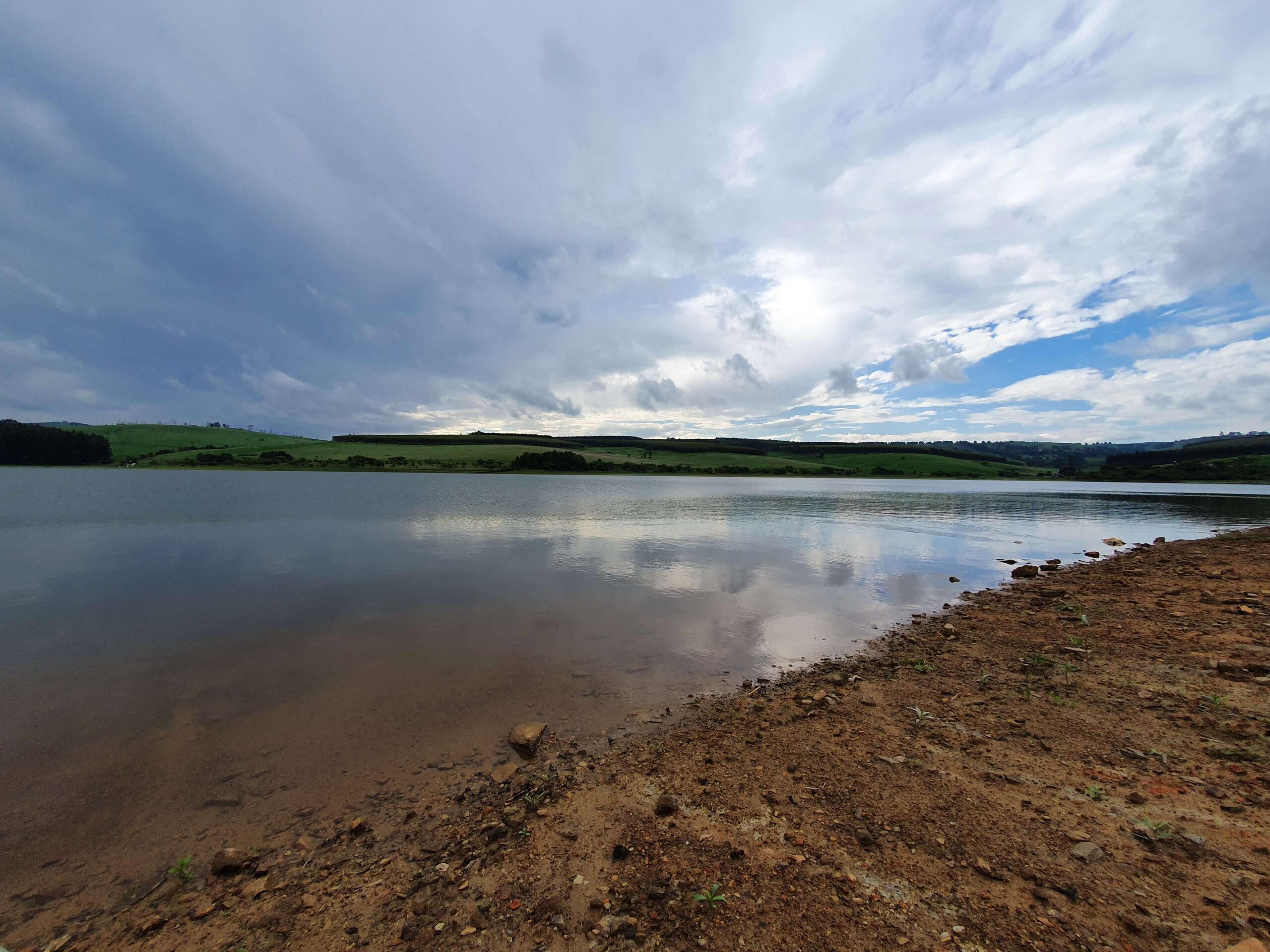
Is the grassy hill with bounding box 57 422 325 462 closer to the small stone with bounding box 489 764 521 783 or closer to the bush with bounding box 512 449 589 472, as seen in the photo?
the bush with bounding box 512 449 589 472

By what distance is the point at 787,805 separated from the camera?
4.78m

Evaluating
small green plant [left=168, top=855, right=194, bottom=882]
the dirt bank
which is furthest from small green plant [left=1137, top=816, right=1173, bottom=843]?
small green plant [left=168, top=855, right=194, bottom=882]

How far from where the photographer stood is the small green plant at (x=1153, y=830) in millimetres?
3889

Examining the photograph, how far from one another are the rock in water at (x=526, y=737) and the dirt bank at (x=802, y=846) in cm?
18

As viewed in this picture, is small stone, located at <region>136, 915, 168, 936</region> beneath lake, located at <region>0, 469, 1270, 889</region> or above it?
above

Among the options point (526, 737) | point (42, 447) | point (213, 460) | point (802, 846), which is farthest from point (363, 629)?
point (42, 447)

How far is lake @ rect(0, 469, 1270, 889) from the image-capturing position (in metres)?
6.22

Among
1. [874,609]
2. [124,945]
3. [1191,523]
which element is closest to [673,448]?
[1191,523]

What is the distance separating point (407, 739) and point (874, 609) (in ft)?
38.0

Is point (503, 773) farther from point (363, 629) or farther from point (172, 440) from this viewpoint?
point (172, 440)

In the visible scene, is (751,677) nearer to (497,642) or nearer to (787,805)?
(787,805)

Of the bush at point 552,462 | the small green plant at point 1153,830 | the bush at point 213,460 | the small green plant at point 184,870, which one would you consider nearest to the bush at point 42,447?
the bush at point 213,460

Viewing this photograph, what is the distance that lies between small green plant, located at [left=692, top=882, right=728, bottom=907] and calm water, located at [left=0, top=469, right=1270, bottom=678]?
527cm

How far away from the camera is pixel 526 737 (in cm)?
648
